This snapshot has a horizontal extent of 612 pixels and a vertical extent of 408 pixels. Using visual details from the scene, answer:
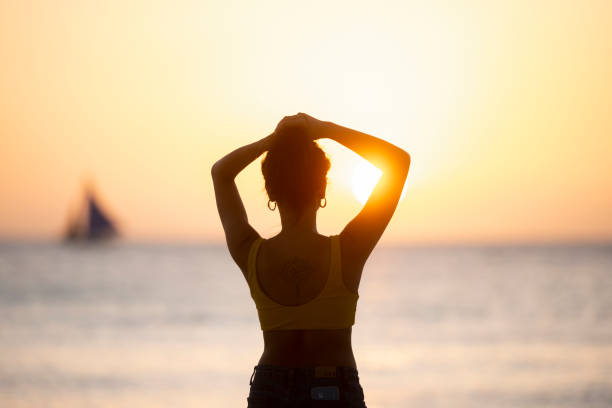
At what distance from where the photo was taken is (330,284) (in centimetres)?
322

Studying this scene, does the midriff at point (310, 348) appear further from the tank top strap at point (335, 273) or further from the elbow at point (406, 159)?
the elbow at point (406, 159)

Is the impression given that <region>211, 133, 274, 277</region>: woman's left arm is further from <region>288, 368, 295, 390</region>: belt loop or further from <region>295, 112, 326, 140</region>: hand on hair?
<region>288, 368, 295, 390</region>: belt loop

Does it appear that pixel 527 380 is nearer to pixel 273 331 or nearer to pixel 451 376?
pixel 451 376

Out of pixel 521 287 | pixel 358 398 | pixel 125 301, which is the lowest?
pixel 358 398

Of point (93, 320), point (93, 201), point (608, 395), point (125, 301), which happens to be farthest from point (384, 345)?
point (93, 201)

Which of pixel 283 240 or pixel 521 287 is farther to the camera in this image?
pixel 521 287

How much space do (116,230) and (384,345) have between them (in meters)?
74.3

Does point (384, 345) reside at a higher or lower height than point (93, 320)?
lower

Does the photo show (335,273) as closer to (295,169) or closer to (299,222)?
(299,222)

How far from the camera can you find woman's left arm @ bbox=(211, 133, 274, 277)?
3.39 m

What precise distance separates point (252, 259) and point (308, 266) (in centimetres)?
22

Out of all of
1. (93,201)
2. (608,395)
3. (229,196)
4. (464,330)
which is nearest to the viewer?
(229,196)

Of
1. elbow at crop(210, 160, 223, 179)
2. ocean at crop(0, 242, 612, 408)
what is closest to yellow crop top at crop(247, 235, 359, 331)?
elbow at crop(210, 160, 223, 179)

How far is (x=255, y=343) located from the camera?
805 inches
